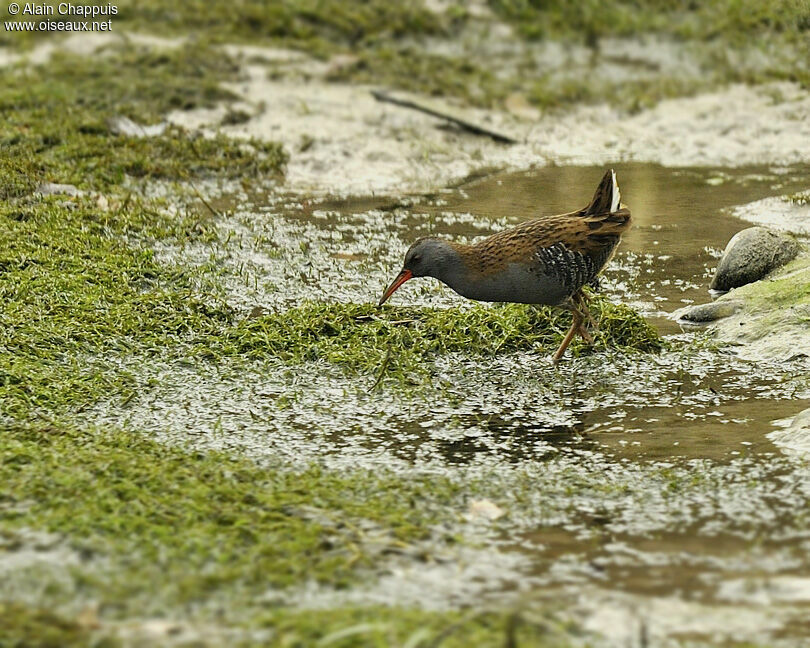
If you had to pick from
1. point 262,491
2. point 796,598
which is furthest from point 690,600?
point 262,491

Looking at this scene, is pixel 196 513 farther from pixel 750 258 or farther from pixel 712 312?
pixel 750 258

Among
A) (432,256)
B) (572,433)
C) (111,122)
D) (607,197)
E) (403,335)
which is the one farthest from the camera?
(111,122)

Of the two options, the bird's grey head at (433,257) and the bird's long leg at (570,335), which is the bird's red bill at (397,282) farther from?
the bird's long leg at (570,335)

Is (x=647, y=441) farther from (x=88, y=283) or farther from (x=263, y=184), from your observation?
(x=263, y=184)

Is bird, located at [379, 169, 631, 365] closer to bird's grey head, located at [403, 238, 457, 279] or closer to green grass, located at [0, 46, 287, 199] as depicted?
bird's grey head, located at [403, 238, 457, 279]

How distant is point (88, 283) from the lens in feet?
22.2

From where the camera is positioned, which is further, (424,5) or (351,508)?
(424,5)

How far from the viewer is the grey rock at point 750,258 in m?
7.12

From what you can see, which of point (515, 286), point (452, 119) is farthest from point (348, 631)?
point (452, 119)

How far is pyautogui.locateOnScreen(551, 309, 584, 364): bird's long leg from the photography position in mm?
6176

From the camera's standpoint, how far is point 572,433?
17.2 ft

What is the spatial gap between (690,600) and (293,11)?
10.1 metres

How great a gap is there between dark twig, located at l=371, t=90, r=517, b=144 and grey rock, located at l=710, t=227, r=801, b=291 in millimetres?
3871

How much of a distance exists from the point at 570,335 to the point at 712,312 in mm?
1001
